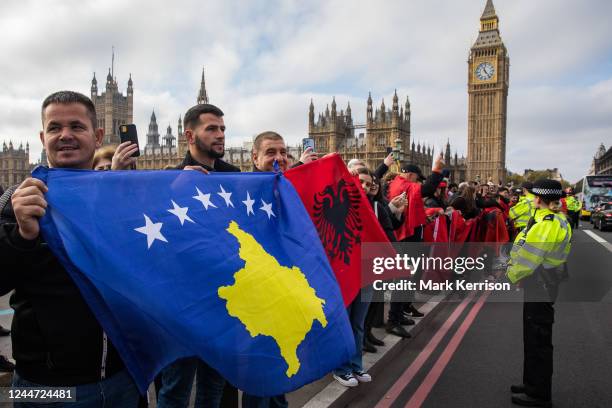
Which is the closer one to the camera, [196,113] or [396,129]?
[196,113]

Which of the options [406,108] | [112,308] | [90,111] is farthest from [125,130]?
[406,108]

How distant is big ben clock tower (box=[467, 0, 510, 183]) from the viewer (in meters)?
86.2

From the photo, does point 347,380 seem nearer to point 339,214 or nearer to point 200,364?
point 339,214

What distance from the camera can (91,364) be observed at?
1.91 metres

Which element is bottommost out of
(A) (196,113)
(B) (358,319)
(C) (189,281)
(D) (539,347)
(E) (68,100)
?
(D) (539,347)

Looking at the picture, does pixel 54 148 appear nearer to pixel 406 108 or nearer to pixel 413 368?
pixel 413 368

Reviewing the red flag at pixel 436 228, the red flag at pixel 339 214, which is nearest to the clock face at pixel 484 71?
the red flag at pixel 436 228

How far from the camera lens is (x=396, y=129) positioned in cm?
7681

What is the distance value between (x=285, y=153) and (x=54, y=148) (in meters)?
2.13

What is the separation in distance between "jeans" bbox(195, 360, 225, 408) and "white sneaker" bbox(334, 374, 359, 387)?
1671 millimetres

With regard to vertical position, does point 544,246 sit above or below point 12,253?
below

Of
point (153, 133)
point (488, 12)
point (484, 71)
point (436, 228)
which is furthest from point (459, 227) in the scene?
point (153, 133)

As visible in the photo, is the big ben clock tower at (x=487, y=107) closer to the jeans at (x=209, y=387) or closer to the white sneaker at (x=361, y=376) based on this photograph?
the white sneaker at (x=361, y=376)

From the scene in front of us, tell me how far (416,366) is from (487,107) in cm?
9104
